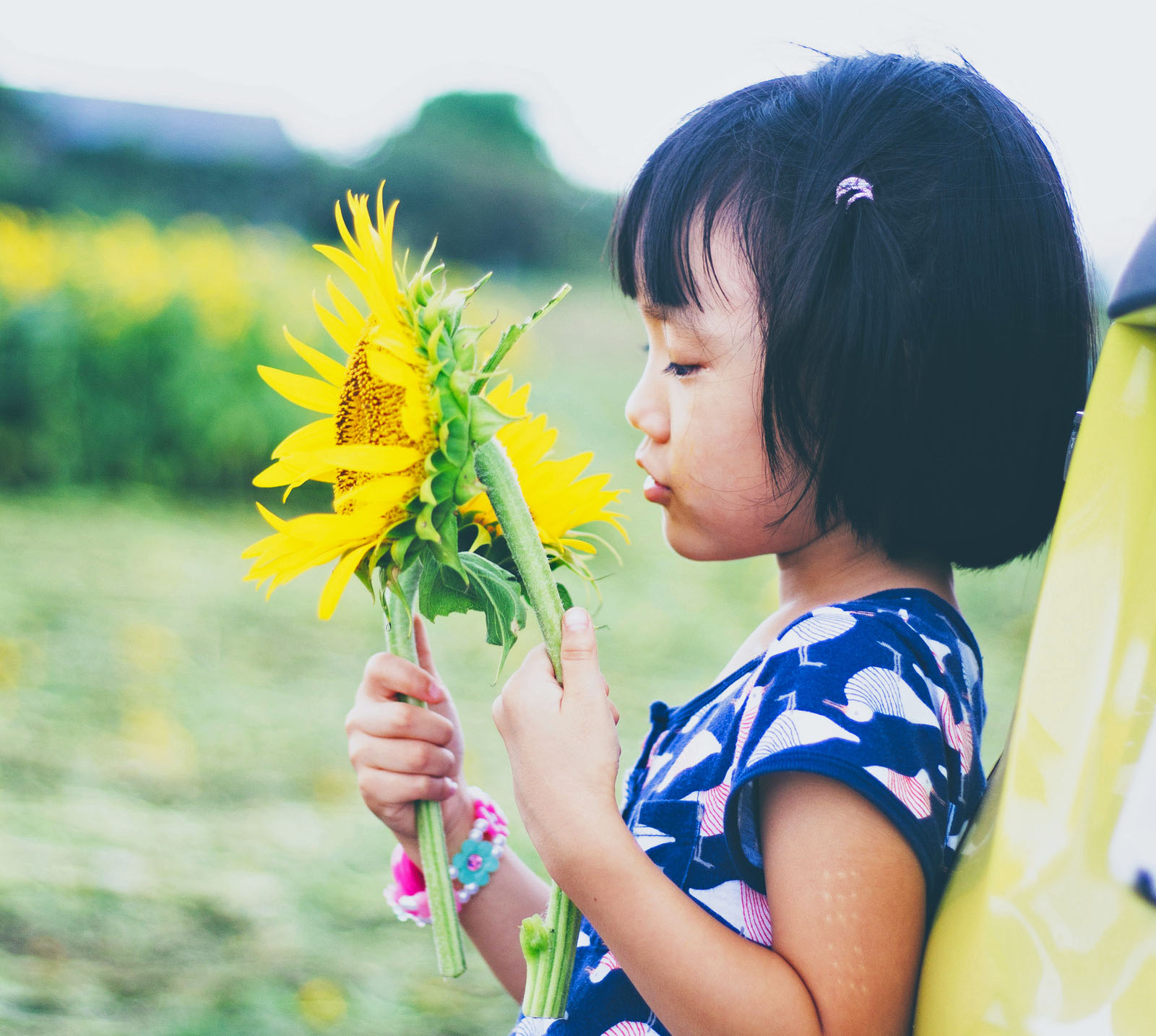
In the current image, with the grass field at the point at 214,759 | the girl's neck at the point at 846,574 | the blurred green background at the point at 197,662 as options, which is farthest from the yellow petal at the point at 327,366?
the grass field at the point at 214,759

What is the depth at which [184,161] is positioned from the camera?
23.2 m

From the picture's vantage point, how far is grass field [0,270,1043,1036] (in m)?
2.26

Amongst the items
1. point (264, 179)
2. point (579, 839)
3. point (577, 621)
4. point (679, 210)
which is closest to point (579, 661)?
point (577, 621)

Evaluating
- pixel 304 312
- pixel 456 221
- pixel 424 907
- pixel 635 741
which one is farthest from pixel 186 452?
pixel 456 221

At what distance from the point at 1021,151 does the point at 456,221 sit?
93.4ft

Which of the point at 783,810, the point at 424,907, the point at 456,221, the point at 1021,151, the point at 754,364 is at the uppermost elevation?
the point at 1021,151

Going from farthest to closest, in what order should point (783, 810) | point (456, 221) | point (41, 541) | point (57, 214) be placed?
point (456, 221) < point (57, 214) < point (41, 541) < point (783, 810)

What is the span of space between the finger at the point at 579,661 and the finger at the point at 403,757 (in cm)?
26

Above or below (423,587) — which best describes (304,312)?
below

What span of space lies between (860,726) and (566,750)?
24 cm

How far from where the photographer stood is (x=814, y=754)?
32.1 inches

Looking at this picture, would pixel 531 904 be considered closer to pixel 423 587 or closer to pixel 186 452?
pixel 423 587

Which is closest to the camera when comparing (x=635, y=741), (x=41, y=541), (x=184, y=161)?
Result: (x=635, y=741)

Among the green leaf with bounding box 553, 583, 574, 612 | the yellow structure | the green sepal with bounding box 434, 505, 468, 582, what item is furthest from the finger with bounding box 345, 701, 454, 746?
the yellow structure
